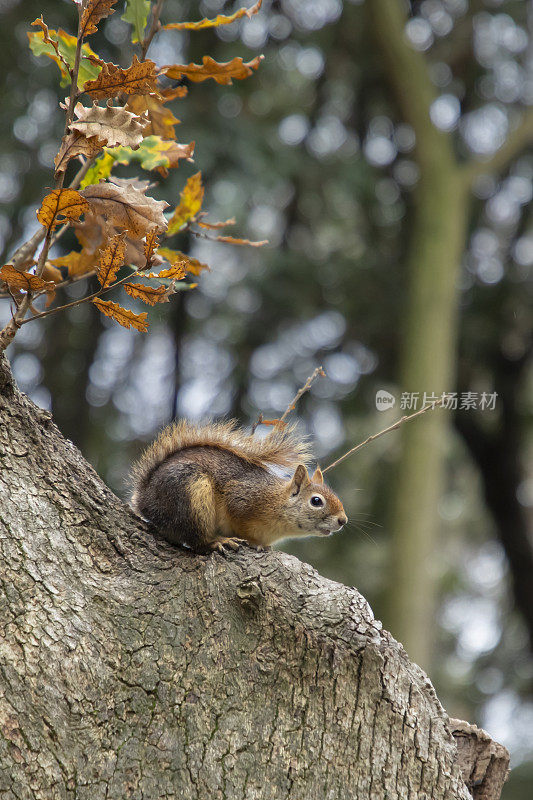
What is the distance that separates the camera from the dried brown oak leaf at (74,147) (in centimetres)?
142

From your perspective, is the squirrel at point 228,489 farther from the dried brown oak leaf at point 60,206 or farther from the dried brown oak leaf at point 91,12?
the dried brown oak leaf at point 91,12

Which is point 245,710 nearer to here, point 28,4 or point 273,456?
point 273,456

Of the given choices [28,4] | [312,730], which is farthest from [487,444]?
[312,730]

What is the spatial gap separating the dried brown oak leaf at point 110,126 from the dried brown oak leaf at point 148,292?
0.74 feet

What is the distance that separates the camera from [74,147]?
144cm

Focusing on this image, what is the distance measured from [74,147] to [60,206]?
0.37 ft

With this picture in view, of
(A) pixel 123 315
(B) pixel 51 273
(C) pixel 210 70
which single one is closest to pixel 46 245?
(A) pixel 123 315

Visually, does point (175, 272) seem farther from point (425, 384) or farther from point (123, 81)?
point (425, 384)

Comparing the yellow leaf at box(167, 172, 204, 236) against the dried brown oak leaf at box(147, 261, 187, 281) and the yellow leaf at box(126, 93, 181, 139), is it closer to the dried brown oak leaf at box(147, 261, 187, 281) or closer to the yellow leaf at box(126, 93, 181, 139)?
the yellow leaf at box(126, 93, 181, 139)

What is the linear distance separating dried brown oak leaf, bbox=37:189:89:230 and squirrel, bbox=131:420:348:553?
2.36 feet

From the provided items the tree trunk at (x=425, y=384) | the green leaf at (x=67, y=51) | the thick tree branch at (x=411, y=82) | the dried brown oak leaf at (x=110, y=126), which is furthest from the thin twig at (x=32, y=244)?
the thick tree branch at (x=411, y=82)

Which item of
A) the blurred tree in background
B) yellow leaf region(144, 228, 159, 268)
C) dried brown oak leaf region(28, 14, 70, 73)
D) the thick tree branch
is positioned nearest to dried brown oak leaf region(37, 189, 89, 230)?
yellow leaf region(144, 228, 159, 268)

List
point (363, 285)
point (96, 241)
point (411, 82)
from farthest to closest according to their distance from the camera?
point (363, 285) < point (411, 82) < point (96, 241)

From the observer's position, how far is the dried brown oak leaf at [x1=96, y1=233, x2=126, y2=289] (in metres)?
1.39
